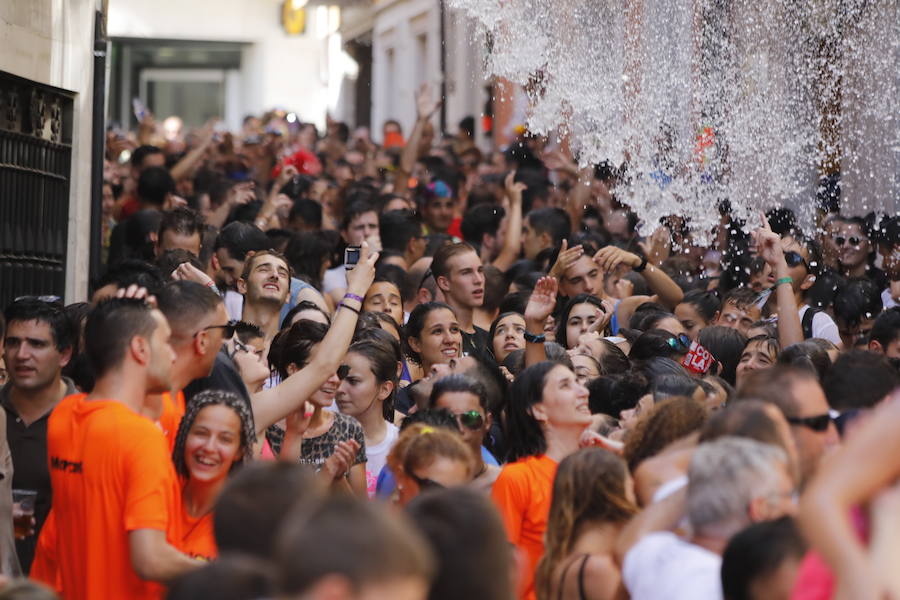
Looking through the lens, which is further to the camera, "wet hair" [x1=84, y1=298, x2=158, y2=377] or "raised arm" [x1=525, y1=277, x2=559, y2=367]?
"raised arm" [x1=525, y1=277, x2=559, y2=367]

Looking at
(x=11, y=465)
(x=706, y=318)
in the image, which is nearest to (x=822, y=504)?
(x=11, y=465)

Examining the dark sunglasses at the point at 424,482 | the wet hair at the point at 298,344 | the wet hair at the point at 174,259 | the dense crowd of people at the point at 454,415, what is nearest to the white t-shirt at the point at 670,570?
the dense crowd of people at the point at 454,415

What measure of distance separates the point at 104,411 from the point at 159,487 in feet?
1.01

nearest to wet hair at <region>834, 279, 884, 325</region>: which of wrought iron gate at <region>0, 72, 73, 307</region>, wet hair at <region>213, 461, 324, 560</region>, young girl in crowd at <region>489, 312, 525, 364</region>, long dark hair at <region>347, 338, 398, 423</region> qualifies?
young girl in crowd at <region>489, 312, 525, 364</region>

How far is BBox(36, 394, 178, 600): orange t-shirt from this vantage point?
5023mm

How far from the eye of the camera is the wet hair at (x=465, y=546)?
351 centimetres

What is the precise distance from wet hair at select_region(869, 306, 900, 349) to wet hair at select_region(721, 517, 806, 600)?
14.6 ft

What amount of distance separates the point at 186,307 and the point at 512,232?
636 centimetres

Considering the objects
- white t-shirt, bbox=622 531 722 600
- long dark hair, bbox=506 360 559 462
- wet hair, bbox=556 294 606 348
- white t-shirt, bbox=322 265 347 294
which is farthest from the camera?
white t-shirt, bbox=322 265 347 294

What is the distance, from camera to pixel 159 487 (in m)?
5.03

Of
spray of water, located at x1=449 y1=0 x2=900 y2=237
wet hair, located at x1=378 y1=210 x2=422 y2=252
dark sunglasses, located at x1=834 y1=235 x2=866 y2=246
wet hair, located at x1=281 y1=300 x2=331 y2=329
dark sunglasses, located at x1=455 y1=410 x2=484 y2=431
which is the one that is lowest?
dark sunglasses, located at x1=455 y1=410 x2=484 y2=431

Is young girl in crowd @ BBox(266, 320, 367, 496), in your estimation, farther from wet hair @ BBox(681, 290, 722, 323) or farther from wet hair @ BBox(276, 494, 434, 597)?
wet hair @ BBox(276, 494, 434, 597)

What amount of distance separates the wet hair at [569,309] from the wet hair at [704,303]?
0.73 meters

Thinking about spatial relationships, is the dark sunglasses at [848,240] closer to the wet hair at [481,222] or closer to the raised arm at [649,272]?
the raised arm at [649,272]
